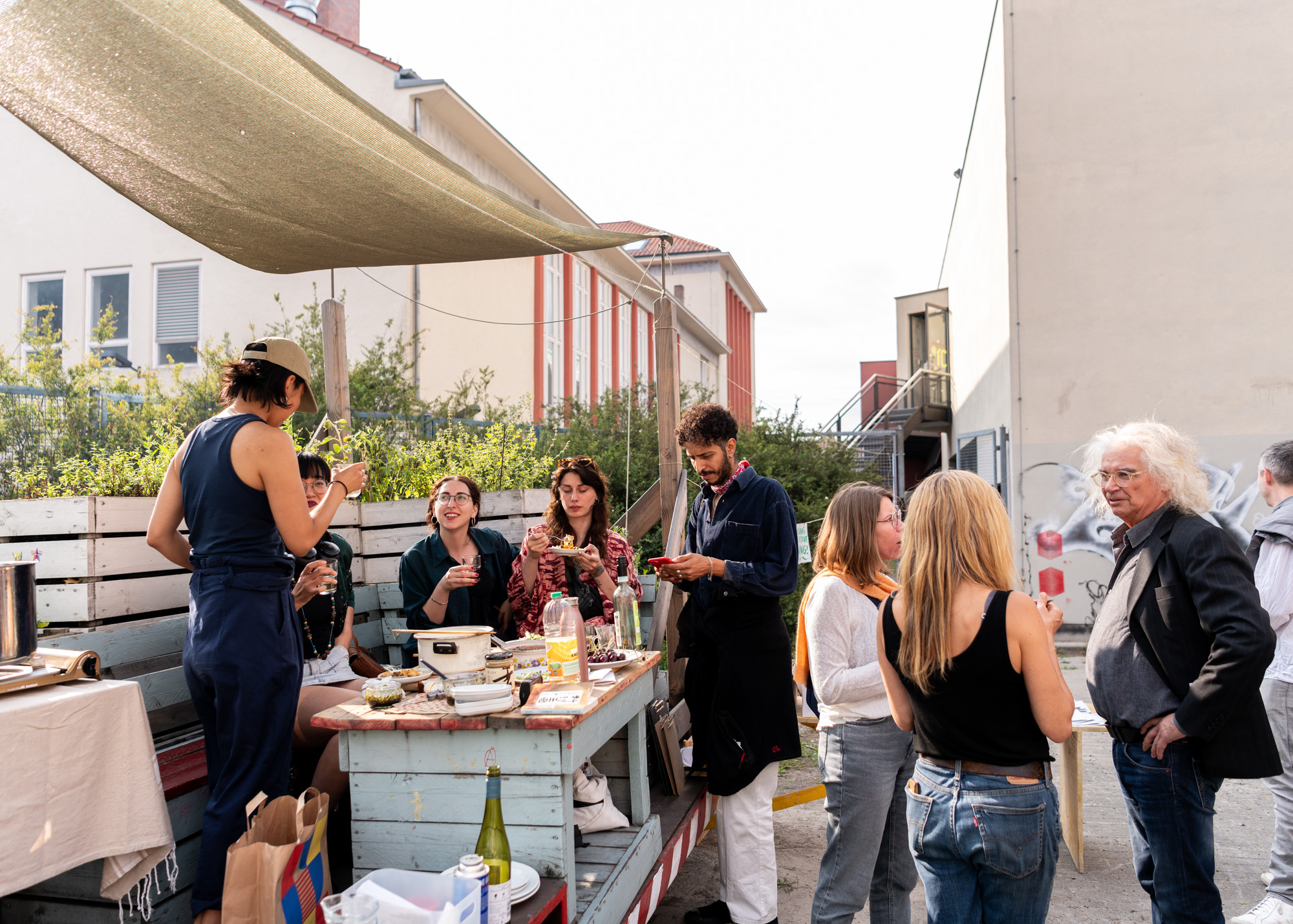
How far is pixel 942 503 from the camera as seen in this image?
97.9 inches

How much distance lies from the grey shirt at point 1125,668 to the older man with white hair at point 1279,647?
121 cm

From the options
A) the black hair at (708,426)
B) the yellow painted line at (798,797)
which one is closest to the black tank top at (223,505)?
the black hair at (708,426)

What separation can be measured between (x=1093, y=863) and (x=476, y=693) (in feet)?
12.8

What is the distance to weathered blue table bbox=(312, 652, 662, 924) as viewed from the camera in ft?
8.52

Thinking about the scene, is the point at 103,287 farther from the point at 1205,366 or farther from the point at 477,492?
the point at 1205,366

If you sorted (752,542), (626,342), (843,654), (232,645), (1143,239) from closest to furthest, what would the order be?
1. (232,645)
2. (843,654)
3. (752,542)
4. (1143,239)
5. (626,342)

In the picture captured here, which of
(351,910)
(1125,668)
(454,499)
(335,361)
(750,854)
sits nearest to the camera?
(351,910)

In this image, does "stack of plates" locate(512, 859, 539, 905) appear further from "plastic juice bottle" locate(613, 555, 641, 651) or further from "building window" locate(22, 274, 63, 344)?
"building window" locate(22, 274, 63, 344)

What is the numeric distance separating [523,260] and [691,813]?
567 inches

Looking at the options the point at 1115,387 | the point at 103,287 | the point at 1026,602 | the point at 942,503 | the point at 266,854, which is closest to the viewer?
the point at 266,854

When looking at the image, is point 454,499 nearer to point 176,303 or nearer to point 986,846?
point 986,846

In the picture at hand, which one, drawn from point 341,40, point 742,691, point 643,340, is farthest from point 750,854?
point 643,340

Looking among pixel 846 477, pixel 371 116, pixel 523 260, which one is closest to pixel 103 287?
pixel 523 260

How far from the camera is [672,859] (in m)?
3.63
